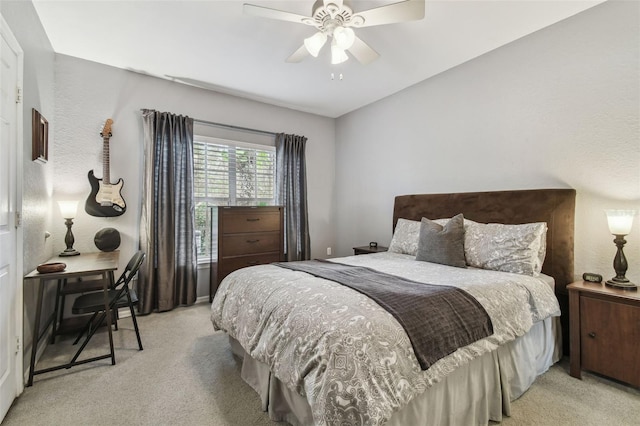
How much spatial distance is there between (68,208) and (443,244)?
11.6ft

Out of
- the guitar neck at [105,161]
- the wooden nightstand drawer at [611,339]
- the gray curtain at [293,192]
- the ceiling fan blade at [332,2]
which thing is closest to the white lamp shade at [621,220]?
the wooden nightstand drawer at [611,339]

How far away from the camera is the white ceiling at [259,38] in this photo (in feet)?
7.31

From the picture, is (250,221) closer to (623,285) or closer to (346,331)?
(346,331)

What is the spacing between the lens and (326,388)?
3.60 ft

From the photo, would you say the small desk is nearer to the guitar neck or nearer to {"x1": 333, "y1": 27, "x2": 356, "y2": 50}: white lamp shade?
the guitar neck

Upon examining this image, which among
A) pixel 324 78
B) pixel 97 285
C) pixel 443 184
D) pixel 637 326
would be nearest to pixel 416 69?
pixel 324 78

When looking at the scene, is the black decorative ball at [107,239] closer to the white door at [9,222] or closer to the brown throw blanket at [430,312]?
the white door at [9,222]

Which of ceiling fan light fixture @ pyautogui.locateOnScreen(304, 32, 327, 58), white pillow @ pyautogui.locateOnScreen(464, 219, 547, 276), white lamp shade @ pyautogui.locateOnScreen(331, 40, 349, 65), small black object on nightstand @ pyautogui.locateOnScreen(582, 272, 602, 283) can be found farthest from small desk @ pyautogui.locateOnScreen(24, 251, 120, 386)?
small black object on nightstand @ pyautogui.locateOnScreen(582, 272, 602, 283)

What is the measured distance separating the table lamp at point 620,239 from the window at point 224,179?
3.62m

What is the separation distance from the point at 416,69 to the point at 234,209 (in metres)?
2.66

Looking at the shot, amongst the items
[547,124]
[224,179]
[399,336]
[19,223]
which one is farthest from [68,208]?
[547,124]

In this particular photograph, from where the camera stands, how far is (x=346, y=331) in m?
1.20

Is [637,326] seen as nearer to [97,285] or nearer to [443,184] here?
[443,184]

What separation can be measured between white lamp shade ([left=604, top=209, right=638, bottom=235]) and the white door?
385 cm
